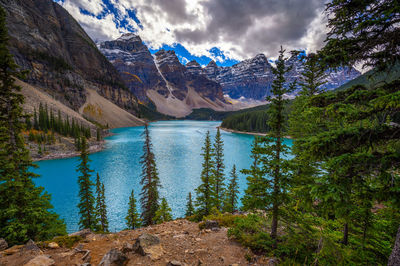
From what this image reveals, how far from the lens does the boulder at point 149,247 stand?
20.7 feet

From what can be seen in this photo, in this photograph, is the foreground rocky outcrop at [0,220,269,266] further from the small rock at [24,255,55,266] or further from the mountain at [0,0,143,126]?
the mountain at [0,0,143,126]

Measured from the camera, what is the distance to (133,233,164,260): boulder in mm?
6309

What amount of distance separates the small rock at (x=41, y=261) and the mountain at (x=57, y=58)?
123 metres

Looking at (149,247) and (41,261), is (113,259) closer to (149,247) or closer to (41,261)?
(149,247)

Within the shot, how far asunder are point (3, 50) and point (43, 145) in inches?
2099

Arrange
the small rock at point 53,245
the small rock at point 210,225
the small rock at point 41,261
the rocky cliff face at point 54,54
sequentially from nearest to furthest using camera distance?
the small rock at point 41,261 → the small rock at point 53,245 → the small rock at point 210,225 → the rocky cliff face at point 54,54

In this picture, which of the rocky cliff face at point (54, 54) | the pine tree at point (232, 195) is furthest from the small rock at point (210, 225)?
the rocky cliff face at point (54, 54)

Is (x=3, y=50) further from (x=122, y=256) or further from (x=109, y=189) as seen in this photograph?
(x=109, y=189)

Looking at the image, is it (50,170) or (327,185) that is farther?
(50,170)

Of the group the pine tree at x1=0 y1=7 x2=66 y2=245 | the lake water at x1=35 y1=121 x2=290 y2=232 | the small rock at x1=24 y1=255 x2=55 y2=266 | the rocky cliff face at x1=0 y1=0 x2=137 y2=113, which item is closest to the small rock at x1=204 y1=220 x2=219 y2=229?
the small rock at x1=24 y1=255 x2=55 y2=266

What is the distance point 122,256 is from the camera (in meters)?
5.92

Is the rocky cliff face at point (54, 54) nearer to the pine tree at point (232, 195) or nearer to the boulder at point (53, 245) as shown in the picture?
the pine tree at point (232, 195)

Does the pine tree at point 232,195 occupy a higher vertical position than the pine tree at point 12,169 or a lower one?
lower

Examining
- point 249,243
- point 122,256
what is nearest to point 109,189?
point 122,256
